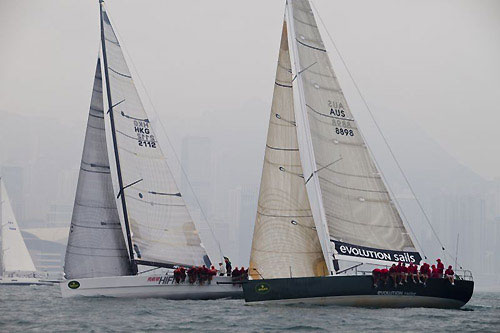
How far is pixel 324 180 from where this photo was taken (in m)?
29.2

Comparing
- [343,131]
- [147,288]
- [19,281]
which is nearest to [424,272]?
[343,131]

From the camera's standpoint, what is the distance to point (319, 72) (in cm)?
3027

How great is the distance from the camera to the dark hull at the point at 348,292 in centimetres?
2748

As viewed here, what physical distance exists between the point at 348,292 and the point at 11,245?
49.4 metres

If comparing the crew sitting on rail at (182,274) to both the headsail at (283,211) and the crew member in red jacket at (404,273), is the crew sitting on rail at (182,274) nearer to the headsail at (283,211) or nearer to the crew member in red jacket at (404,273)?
the headsail at (283,211)

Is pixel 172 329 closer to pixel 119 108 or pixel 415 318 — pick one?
pixel 415 318

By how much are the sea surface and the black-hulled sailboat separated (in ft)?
3.85

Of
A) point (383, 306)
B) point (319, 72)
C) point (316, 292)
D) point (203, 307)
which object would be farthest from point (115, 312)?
point (319, 72)

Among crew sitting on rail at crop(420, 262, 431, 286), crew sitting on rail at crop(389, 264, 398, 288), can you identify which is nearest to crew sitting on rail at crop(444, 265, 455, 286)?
crew sitting on rail at crop(420, 262, 431, 286)

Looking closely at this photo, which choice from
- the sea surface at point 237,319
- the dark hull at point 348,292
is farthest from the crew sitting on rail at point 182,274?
the dark hull at point 348,292

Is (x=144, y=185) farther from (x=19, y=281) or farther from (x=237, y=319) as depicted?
(x=19, y=281)

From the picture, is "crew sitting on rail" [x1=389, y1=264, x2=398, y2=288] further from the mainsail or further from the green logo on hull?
the green logo on hull

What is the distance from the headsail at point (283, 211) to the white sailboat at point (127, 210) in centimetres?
549

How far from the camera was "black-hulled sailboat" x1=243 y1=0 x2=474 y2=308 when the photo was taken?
2878cm
